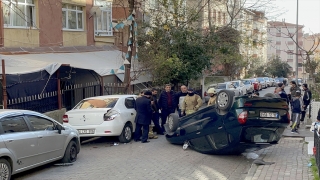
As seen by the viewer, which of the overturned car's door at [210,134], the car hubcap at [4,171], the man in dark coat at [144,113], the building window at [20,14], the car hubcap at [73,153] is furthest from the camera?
the building window at [20,14]

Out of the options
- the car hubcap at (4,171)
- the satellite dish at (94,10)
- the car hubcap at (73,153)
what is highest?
the satellite dish at (94,10)

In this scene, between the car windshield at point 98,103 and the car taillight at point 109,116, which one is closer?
the car taillight at point 109,116

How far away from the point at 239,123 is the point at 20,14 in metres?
12.8

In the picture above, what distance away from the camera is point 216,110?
9680 millimetres

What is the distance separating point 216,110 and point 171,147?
8.04 ft

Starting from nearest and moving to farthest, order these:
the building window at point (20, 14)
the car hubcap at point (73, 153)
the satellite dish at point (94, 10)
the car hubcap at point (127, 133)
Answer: the car hubcap at point (73, 153) → the car hubcap at point (127, 133) → the building window at point (20, 14) → the satellite dish at point (94, 10)

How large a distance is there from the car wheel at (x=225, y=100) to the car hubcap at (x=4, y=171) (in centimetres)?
463

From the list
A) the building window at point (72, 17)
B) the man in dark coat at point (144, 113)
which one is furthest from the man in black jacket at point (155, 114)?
the building window at point (72, 17)

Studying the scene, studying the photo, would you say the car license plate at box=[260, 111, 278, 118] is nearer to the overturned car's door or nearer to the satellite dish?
the overturned car's door

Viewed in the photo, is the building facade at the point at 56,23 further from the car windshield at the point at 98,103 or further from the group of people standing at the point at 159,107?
the group of people standing at the point at 159,107

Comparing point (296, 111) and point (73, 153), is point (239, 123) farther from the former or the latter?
point (296, 111)

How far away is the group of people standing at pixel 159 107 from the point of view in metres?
12.3

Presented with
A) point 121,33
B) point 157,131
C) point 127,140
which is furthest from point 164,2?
point 127,140

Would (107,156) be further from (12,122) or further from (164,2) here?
(164,2)
